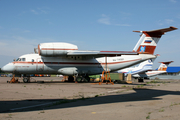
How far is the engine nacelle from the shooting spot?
22092 mm

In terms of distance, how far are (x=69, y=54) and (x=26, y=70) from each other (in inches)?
245

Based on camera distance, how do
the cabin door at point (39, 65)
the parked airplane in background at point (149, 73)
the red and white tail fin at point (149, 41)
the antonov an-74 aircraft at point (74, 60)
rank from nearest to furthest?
the antonov an-74 aircraft at point (74, 60), the cabin door at point (39, 65), the red and white tail fin at point (149, 41), the parked airplane in background at point (149, 73)

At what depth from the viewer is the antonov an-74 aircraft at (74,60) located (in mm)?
22453

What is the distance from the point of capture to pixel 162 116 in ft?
17.5

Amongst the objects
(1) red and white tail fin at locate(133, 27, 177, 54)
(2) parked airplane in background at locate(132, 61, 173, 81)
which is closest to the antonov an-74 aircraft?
(1) red and white tail fin at locate(133, 27, 177, 54)

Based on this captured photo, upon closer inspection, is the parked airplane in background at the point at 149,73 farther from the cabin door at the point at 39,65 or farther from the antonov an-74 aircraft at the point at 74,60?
the cabin door at the point at 39,65

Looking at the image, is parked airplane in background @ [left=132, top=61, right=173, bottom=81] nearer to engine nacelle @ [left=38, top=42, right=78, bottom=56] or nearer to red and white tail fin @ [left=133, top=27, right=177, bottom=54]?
red and white tail fin @ [left=133, top=27, right=177, bottom=54]

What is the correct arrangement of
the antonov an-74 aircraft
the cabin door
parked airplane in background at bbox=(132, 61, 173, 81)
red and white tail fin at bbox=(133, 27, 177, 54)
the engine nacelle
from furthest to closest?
parked airplane in background at bbox=(132, 61, 173, 81) < red and white tail fin at bbox=(133, 27, 177, 54) < the cabin door < the antonov an-74 aircraft < the engine nacelle

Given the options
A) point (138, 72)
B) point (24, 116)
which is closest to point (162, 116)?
point (24, 116)

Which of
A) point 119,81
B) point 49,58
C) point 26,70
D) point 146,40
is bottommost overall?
point 119,81

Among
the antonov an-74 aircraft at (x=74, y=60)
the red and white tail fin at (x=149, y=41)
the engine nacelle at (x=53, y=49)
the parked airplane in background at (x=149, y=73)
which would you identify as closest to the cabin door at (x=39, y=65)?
the antonov an-74 aircraft at (x=74, y=60)

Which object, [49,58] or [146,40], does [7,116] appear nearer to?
[49,58]

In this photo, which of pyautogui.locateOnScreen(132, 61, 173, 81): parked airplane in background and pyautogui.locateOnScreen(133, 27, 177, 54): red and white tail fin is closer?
pyautogui.locateOnScreen(133, 27, 177, 54): red and white tail fin

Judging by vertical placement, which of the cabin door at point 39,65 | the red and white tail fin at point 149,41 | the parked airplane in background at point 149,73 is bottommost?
the parked airplane in background at point 149,73
